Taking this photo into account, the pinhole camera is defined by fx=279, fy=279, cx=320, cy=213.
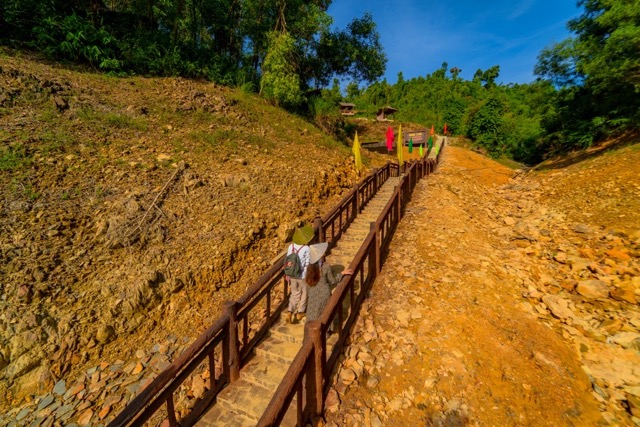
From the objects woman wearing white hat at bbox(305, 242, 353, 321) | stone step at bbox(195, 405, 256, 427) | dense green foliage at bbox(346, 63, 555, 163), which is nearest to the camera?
stone step at bbox(195, 405, 256, 427)

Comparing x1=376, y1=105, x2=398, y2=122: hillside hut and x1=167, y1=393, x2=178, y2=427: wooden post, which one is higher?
x1=376, y1=105, x2=398, y2=122: hillside hut

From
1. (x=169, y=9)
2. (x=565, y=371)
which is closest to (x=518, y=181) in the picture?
(x=565, y=371)

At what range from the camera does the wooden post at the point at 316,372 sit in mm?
2998

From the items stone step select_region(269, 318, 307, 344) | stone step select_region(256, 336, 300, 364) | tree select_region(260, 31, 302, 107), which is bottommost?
stone step select_region(256, 336, 300, 364)

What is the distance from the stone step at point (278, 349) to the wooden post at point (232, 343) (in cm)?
48

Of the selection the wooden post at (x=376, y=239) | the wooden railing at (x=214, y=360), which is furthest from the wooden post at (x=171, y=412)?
the wooden post at (x=376, y=239)

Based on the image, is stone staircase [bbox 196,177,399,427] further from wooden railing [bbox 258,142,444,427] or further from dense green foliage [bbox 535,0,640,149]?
dense green foliage [bbox 535,0,640,149]

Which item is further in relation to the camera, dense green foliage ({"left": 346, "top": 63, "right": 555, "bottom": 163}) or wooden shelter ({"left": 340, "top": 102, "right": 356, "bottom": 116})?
wooden shelter ({"left": 340, "top": 102, "right": 356, "bottom": 116})

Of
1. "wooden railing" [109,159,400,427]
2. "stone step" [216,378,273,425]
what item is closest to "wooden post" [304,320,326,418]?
"wooden railing" [109,159,400,427]

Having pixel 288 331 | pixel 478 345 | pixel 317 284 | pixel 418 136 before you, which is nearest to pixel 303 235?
pixel 317 284

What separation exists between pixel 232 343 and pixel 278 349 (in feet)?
2.56

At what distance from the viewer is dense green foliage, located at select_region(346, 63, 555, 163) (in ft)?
65.1

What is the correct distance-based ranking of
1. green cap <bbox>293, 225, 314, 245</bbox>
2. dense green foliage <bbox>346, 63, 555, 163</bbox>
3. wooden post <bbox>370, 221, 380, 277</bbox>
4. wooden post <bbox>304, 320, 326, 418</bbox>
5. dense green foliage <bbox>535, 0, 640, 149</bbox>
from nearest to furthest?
wooden post <bbox>304, 320, 326, 418</bbox> < green cap <bbox>293, 225, 314, 245</bbox> < wooden post <bbox>370, 221, 380, 277</bbox> < dense green foliage <bbox>535, 0, 640, 149</bbox> < dense green foliage <bbox>346, 63, 555, 163</bbox>

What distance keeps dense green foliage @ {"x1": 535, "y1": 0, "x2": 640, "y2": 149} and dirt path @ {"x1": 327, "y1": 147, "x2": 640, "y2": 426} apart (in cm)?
641
